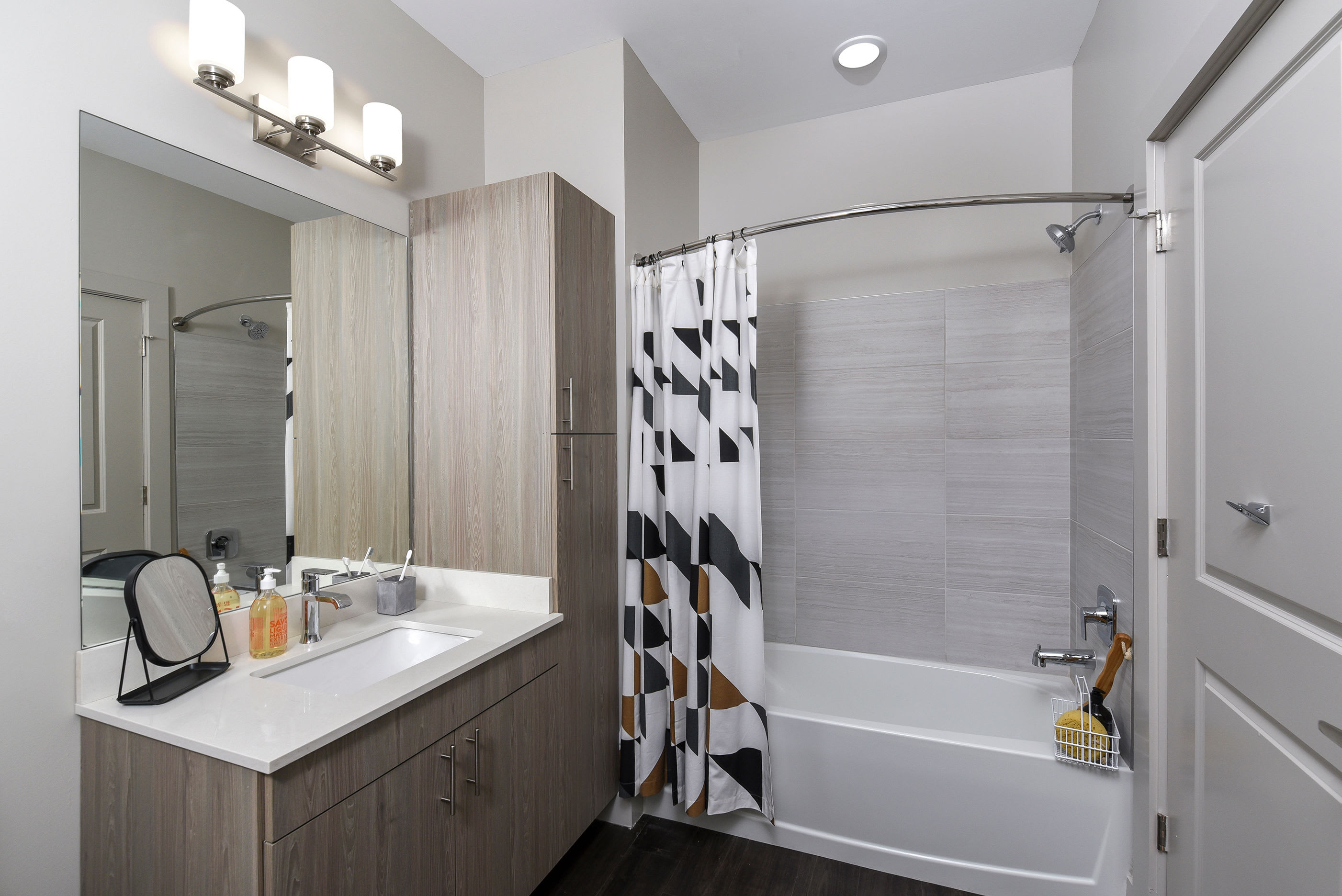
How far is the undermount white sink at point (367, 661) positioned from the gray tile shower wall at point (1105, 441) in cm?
174

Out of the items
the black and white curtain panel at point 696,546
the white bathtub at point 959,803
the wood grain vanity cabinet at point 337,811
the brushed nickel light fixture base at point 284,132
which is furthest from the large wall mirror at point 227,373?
the white bathtub at point 959,803

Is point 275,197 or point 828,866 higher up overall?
point 275,197

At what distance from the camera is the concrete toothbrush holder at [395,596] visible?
1746 mm

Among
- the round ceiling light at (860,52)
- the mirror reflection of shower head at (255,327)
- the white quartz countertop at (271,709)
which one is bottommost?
the white quartz countertop at (271,709)

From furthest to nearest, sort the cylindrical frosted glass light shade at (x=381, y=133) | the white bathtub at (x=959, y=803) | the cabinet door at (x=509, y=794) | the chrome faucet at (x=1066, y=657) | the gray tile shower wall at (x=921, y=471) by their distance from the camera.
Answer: the gray tile shower wall at (x=921, y=471)
the chrome faucet at (x=1066, y=657)
the cylindrical frosted glass light shade at (x=381, y=133)
the white bathtub at (x=959, y=803)
the cabinet door at (x=509, y=794)

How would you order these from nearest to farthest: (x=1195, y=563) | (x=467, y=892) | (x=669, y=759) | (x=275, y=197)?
(x=1195, y=563) < (x=467, y=892) < (x=275, y=197) < (x=669, y=759)

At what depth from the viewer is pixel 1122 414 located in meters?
1.59

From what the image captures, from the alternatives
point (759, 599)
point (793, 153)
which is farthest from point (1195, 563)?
point (793, 153)

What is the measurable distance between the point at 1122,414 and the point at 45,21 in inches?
99.2

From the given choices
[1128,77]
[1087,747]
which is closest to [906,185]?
[1128,77]

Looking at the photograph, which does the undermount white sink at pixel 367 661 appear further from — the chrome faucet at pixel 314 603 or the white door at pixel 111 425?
the white door at pixel 111 425

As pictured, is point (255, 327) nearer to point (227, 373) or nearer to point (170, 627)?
point (227, 373)

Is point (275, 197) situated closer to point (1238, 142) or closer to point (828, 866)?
point (1238, 142)

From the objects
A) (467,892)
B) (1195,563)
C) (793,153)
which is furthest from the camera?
(793,153)
